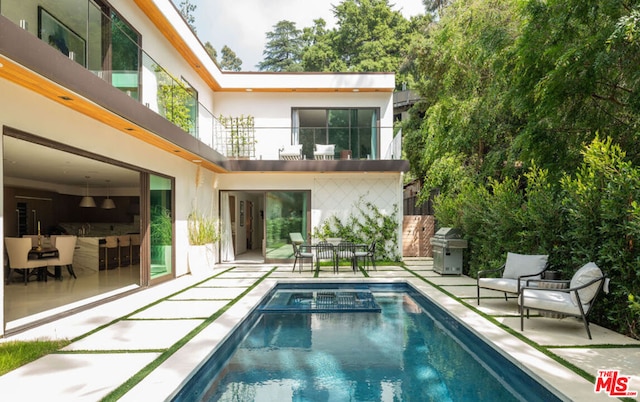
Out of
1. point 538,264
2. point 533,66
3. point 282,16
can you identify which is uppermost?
point 282,16

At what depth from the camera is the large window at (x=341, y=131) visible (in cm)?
1189

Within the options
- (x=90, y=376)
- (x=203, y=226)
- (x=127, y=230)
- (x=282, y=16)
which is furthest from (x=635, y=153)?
(x=282, y=16)

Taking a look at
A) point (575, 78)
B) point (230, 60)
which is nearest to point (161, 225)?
point (575, 78)

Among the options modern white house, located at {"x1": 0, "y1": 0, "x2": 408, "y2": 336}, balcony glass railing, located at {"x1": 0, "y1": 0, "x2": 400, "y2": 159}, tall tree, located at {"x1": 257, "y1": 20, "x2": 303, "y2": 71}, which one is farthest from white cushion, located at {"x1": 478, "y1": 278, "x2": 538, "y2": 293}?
tall tree, located at {"x1": 257, "y1": 20, "x2": 303, "y2": 71}

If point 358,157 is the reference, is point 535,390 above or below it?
below

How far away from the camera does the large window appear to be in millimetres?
11891

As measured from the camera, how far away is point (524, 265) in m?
5.82

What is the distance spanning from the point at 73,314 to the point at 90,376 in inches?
109

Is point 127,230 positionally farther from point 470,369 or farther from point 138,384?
point 470,369

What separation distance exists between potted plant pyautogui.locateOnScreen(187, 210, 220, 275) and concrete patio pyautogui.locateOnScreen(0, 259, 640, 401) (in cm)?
177

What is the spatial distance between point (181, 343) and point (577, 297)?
14.6 feet

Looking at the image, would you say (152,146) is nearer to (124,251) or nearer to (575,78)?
(124,251)

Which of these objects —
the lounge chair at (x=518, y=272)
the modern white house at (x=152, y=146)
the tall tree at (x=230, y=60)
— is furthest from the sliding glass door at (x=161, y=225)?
the tall tree at (x=230, y=60)

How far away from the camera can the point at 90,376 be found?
333 cm
